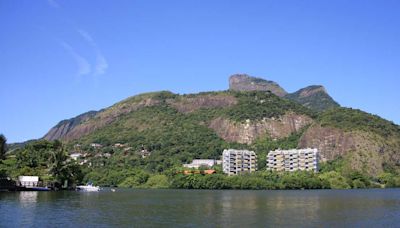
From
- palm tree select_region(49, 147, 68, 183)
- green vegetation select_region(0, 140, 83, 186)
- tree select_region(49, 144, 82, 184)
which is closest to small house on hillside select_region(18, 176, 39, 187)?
green vegetation select_region(0, 140, 83, 186)

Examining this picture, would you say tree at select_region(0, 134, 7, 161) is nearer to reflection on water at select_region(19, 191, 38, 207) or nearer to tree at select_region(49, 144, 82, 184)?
tree at select_region(49, 144, 82, 184)

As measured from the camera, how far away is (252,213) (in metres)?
71.2

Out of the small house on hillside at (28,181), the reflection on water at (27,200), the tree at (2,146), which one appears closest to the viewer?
the reflection on water at (27,200)

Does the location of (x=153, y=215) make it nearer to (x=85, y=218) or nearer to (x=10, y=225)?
(x=85, y=218)

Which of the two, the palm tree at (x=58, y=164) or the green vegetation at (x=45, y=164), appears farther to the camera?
the palm tree at (x=58, y=164)

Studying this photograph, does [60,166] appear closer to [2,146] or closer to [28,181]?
[28,181]


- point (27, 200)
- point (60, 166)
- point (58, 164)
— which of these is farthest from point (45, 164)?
point (27, 200)

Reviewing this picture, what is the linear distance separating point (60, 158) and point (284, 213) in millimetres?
94188

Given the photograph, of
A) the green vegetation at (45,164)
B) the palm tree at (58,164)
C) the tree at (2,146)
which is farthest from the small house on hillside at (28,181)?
the tree at (2,146)

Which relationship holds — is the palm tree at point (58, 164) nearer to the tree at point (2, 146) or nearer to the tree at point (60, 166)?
the tree at point (60, 166)

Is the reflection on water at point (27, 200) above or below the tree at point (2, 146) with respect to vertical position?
below

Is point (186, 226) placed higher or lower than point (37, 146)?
lower

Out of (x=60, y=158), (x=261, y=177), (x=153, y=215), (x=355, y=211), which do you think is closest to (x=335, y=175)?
(x=261, y=177)

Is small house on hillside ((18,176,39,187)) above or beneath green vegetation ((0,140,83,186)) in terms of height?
beneath
